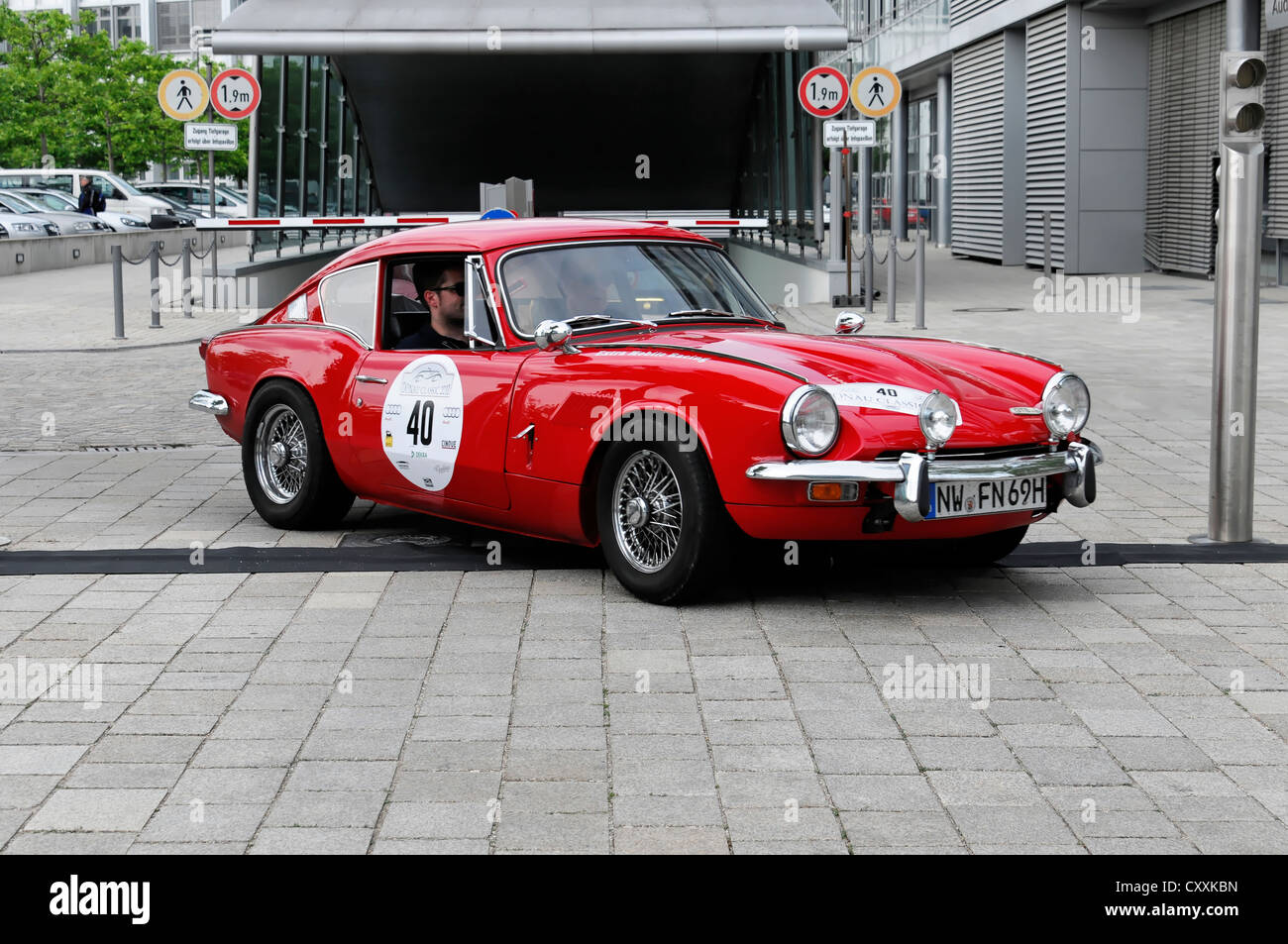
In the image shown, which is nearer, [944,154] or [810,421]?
[810,421]

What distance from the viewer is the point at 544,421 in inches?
248

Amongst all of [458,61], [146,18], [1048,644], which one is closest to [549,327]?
[1048,644]

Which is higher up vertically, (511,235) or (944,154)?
(944,154)

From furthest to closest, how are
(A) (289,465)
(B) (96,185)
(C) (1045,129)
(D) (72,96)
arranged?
(D) (72,96)
(B) (96,185)
(C) (1045,129)
(A) (289,465)

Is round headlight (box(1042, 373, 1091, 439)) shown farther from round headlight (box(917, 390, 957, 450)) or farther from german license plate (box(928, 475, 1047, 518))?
round headlight (box(917, 390, 957, 450))

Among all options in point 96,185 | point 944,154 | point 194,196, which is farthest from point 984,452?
point 194,196

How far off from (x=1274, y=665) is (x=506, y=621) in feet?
8.50

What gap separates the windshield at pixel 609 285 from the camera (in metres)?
6.70

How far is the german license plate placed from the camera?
18.6 feet

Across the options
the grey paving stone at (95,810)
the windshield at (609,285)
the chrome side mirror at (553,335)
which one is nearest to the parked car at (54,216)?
A: the windshield at (609,285)

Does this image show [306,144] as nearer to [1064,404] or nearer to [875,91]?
[875,91]

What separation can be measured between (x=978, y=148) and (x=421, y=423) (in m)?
30.1

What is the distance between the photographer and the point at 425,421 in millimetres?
6824
